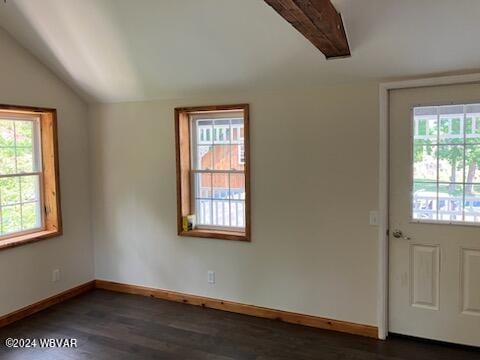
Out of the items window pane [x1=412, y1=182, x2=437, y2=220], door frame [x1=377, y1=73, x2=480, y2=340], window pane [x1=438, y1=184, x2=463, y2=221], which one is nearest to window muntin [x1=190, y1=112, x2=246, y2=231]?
door frame [x1=377, y1=73, x2=480, y2=340]

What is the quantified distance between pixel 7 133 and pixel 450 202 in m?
3.90

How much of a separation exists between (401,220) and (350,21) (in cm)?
159

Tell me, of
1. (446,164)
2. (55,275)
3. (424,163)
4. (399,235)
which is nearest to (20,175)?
(55,275)

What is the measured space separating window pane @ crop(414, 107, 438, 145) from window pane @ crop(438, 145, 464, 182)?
0.34 ft

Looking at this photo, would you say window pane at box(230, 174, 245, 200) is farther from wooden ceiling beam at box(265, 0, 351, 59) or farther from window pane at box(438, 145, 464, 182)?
window pane at box(438, 145, 464, 182)

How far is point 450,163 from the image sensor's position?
9.93 feet

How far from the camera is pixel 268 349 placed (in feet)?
10.2

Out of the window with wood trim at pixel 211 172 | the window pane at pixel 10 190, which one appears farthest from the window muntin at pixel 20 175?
the window with wood trim at pixel 211 172

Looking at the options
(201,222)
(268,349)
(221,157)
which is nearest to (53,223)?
(201,222)

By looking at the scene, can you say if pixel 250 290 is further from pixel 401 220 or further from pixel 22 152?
pixel 22 152

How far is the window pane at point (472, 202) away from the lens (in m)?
2.96

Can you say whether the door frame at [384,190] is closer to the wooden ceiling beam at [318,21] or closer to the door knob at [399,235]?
the door knob at [399,235]

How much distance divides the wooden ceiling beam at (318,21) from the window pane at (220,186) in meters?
1.64

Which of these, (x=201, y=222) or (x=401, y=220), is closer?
(x=401, y=220)
